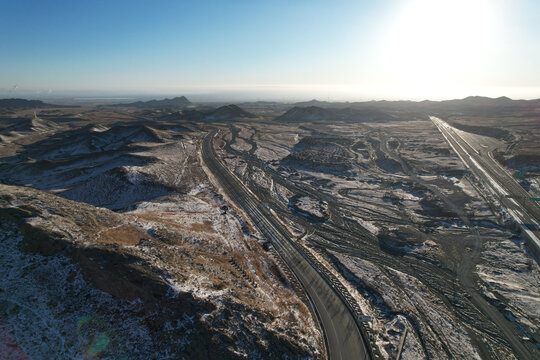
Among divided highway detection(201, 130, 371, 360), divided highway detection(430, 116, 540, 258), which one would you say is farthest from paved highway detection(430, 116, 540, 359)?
divided highway detection(201, 130, 371, 360)

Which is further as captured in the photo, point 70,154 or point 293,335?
point 70,154

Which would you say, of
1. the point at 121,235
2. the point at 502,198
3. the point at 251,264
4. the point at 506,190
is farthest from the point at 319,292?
the point at 506,190

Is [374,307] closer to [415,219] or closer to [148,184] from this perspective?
[415,219]

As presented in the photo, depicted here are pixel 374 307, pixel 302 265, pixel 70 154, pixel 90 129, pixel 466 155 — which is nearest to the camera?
pixel 374 307

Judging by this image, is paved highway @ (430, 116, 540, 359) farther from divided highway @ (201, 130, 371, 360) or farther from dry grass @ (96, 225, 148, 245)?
dry grass @ (96, 225, 148, 245)

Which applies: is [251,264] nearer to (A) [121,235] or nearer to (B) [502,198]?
(A) [121,235]

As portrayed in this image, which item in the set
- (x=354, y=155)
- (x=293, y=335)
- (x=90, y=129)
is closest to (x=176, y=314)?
(x=293, y=335)
